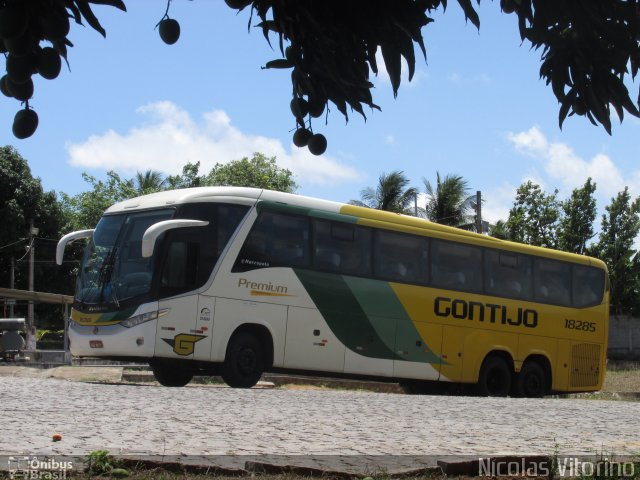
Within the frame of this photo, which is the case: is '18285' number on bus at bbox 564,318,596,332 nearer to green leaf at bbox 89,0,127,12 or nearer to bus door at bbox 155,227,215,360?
bus door at bbox 155,227,215,360

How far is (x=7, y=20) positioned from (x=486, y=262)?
1625cm

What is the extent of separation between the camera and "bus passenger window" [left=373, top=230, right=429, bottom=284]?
1647 cm

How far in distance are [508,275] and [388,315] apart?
3.39m

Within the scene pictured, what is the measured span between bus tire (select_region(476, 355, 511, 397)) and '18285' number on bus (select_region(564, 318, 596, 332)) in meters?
1.95

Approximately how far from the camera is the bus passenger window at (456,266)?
1741 cm

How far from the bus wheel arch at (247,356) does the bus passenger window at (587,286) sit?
7.89 m

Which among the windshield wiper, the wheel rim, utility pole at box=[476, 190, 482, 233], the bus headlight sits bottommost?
the wheel rim

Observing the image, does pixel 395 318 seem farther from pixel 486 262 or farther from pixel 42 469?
pixel 42 469

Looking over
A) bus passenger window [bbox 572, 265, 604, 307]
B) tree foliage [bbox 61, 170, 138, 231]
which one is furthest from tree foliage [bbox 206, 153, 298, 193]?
bus passenger window [bbox 572, 265, 604, 307]

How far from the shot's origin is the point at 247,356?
14.6 metres

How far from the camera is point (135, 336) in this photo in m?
13.9

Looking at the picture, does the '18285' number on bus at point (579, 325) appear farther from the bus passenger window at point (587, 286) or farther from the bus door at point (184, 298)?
the bus door at point (184, 298)

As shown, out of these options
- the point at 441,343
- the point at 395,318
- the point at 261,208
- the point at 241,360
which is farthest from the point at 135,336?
the point at 441,343

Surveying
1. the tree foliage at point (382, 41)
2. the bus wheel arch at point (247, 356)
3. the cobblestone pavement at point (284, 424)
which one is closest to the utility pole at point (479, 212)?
the bus wheel arch at point (247, 356)
